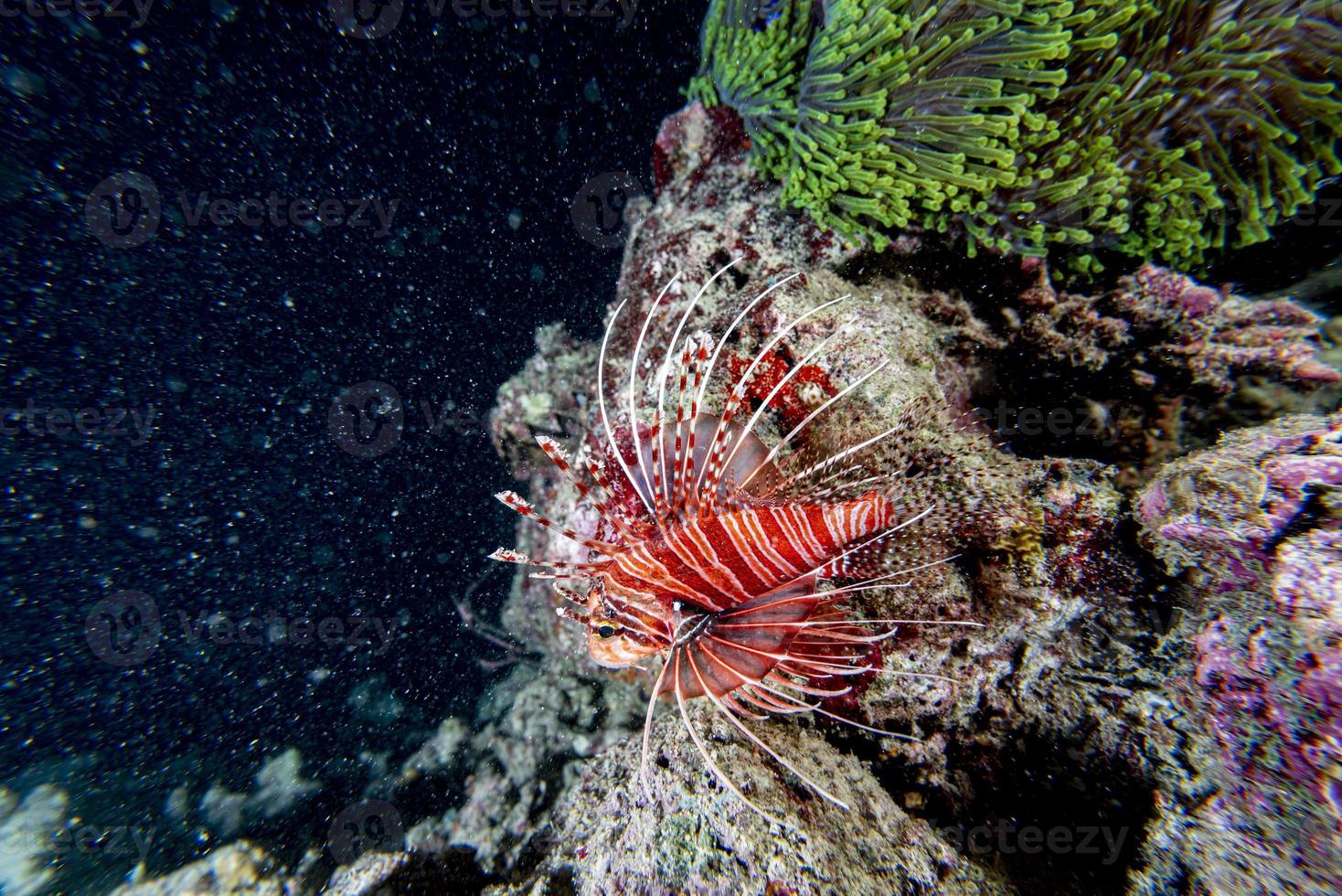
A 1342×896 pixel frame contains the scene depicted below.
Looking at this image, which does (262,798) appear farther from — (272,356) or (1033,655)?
(1033,655)

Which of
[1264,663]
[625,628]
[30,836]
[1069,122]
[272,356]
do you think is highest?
[272,356]

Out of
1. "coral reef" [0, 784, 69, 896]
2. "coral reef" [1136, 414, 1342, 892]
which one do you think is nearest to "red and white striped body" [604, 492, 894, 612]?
"coral reef" [1136, 414, 1342, 892]

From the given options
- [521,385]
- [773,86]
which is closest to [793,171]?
[773,86]

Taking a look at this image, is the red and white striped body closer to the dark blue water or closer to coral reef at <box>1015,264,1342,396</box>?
coral reef at <box>1015,264,1342,396</box>

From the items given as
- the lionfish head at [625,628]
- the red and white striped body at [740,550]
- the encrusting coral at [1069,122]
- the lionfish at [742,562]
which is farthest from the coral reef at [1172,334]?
the lionfish head at [625,628]

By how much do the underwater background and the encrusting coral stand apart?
13.8ft

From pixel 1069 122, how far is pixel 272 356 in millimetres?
10850

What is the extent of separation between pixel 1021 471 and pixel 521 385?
5.02 metres

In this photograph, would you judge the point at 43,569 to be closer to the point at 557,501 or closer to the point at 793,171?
the point at 557,501

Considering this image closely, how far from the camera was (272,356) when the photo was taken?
888cm

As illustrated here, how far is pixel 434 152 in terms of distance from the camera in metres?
8.41

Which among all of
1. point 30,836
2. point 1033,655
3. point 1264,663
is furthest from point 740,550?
point 30,836

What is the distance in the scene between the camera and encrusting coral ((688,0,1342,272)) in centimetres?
300

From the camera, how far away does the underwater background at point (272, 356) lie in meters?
7.57
